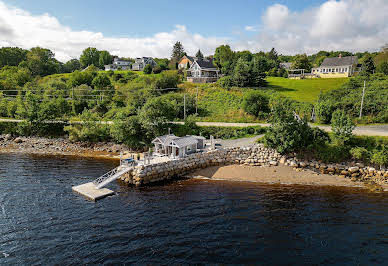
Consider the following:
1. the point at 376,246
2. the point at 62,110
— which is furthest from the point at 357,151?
the point at 62,110

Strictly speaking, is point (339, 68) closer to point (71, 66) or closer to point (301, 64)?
point (301, 64)

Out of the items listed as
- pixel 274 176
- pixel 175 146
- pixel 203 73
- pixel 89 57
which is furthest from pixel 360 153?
pixel 89 57

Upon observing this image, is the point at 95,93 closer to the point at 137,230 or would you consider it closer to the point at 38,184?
the point at 38,184

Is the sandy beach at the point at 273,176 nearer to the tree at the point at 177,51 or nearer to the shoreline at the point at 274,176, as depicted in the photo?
the shoreline at the point at 274,176

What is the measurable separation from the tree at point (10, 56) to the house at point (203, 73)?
8871 cm

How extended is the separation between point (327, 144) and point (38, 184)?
3372 centimetres

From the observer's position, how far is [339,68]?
7606 cm

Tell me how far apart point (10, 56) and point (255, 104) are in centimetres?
11740

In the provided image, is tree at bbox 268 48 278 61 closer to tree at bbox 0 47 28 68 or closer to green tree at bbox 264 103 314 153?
green tree at bbox 264 103 314 153

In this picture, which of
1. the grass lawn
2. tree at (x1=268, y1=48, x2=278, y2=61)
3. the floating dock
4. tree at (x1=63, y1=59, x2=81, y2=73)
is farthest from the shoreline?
tree at (x1=63, y1=59, x2=81, y2=73)

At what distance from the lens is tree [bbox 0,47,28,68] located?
366ft

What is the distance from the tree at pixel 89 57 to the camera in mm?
131500

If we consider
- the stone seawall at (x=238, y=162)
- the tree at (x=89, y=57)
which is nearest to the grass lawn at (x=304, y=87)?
the stone seawall at (x=238, y=162)

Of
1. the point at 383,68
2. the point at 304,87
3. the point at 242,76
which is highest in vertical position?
the point at 383,68
